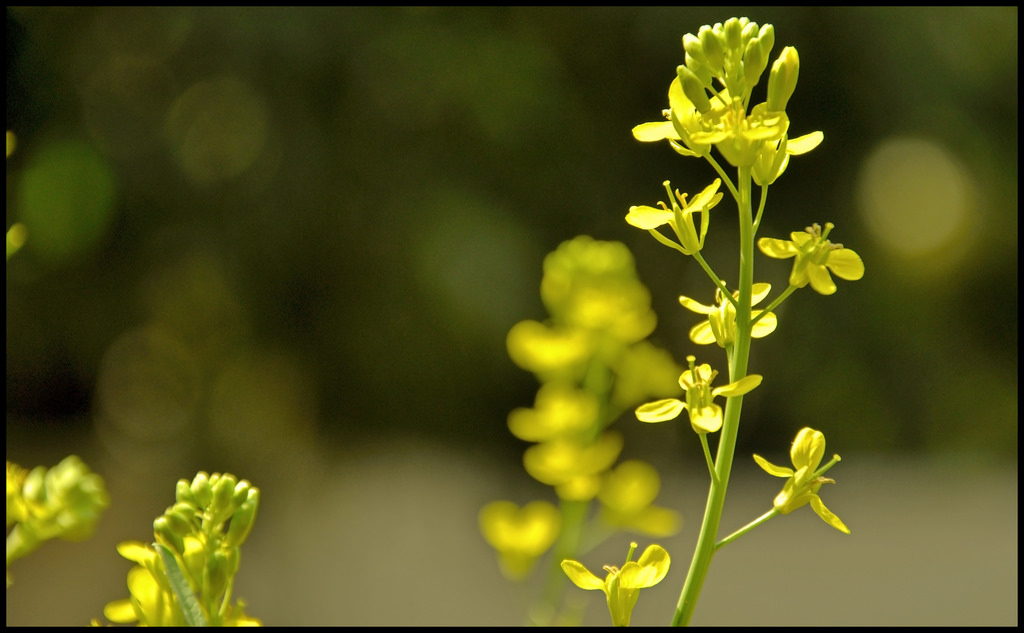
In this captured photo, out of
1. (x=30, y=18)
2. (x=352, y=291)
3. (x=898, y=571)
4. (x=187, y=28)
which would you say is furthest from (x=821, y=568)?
(x=30, y=18)

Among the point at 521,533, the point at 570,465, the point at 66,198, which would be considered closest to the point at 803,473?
the point at 570,465

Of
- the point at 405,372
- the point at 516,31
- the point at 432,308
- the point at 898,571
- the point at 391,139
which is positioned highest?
the point at 516,31

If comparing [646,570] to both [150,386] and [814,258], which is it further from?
[150,386]

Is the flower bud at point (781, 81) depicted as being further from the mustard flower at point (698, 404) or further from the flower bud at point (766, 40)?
the mustard flower at point (698, 404)

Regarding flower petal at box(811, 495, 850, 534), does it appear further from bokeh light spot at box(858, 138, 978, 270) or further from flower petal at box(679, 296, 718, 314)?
bokeh light spot at box(858, 138, 978, 270)

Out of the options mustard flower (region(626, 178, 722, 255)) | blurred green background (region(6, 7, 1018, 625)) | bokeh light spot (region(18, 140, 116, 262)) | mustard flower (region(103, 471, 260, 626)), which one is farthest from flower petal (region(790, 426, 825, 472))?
bokeh light spot (region(18, 140, 116, 262))

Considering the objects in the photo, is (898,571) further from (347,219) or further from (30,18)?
(30,18)
